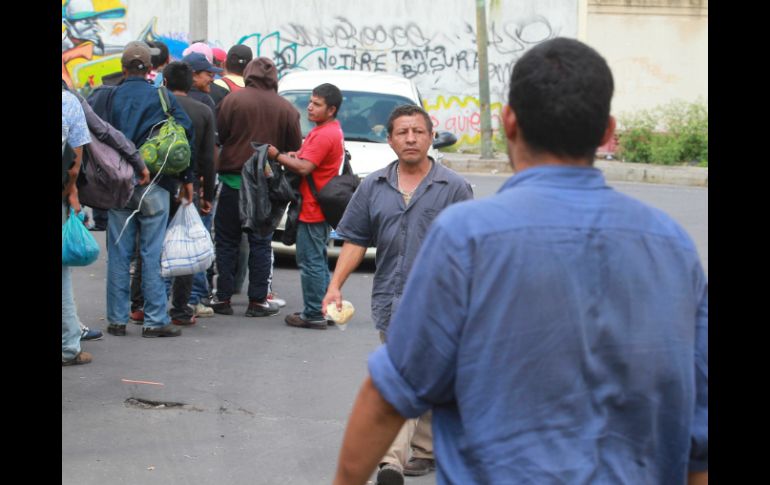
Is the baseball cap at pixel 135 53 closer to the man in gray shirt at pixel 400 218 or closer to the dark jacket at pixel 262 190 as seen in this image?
the dark jacket at pixel 262 190

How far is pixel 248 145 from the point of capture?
31.2ft

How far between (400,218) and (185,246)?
10.3 feet

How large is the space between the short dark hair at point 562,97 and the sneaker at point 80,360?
18.9ft

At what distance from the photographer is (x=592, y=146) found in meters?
2.52

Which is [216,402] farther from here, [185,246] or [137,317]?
[137,317]

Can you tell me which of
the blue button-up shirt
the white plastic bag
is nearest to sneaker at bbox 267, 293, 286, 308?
the white plastic bag

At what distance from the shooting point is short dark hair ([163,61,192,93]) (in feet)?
29.0

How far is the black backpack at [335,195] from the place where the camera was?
9000mm

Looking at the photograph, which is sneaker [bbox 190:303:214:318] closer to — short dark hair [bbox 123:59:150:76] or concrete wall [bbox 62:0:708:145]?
short dark hair [bbox 123:59:150:76]

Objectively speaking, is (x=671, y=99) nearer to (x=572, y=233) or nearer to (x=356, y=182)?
(x=356, y=182)

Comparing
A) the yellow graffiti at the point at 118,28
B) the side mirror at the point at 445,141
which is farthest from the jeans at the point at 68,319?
the yellow graffiti at the point at 118,28

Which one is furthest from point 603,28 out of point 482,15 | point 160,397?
point 160,397

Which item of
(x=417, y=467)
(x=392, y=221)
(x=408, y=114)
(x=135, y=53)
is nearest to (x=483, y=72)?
(x=135, y=53)

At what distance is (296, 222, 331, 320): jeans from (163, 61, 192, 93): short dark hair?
1343 mm
